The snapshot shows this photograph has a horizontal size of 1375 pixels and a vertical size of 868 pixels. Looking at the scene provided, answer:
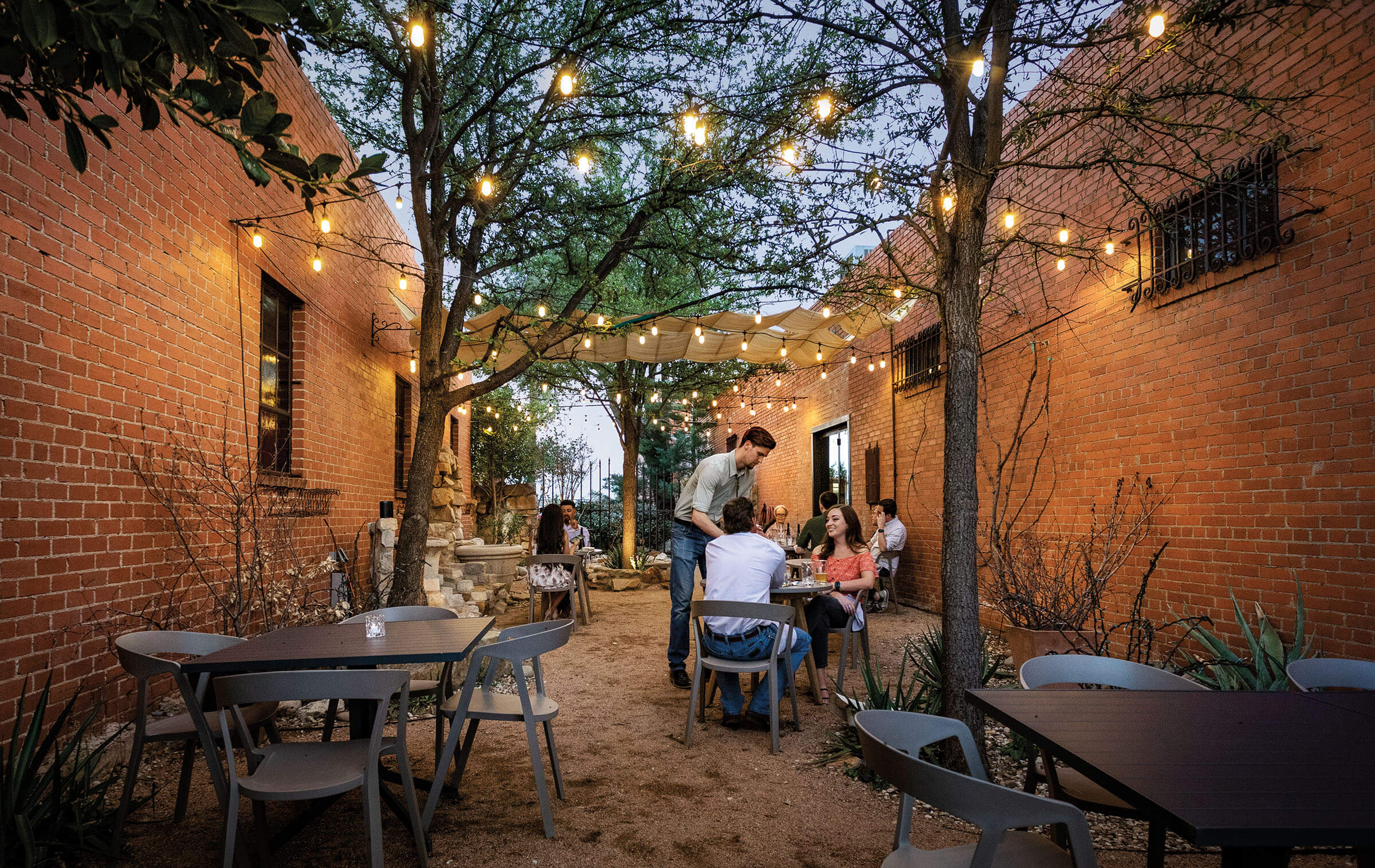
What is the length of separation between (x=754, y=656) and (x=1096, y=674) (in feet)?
6.27

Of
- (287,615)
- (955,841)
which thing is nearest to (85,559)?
(287,615)

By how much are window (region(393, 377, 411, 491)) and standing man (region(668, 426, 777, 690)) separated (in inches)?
221

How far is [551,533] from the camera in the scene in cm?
810

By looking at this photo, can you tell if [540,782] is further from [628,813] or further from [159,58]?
[159,58]

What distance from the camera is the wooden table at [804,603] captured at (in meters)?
4.80

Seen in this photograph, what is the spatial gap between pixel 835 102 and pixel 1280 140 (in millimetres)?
2364

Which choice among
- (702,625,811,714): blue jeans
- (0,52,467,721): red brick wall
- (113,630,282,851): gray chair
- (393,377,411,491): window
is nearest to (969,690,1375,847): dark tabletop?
(702,625,811,714): blue jeans

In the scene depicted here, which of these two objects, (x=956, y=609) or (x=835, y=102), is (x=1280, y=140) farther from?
(x=956, y=609)

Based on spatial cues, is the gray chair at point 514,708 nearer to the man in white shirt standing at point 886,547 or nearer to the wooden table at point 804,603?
the wooden table at point 804,603

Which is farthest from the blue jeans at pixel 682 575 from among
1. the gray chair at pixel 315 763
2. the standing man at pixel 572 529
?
the standing man at pixel 572 529

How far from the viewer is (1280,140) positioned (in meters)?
4.05

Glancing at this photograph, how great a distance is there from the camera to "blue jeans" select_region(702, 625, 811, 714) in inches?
167

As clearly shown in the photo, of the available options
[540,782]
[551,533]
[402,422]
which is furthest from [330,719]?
[402,422]

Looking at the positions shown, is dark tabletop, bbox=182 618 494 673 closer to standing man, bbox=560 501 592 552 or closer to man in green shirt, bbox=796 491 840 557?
man in green shirt, bbox=796 491 840 557
